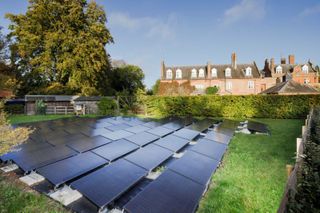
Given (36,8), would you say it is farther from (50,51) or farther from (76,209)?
(76,209)

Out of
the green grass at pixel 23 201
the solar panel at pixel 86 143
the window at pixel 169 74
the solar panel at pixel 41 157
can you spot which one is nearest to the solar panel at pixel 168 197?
the green grass at pixel 23 201

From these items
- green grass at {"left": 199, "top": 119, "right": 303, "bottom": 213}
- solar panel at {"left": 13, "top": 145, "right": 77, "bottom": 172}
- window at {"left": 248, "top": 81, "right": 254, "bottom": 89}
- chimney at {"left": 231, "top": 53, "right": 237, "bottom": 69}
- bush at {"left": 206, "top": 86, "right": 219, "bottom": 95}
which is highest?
chimney at {"left": 231, "top": 53, "right": 237, "bottom": 69}

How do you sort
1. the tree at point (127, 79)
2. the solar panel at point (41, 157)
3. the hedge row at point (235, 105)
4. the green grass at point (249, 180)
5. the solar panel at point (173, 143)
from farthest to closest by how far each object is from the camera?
the tree at point (127, 79)
the hedge row at point (235, 105)
the solar panel at point (173, 143)
the solar panel at point (41, 157)
the green grass at point (249, 180)

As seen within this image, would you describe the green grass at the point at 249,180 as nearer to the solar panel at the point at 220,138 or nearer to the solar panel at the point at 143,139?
the solar panel at the point at 220,138

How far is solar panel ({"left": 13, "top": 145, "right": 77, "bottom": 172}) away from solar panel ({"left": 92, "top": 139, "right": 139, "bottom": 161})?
0.65m

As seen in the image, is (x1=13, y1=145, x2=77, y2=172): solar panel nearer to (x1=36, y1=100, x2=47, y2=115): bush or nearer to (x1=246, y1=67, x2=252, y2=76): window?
(x1=36, y1=100, x2=47, y2=115): bush

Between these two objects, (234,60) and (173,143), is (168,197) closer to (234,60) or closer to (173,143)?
(173,143)

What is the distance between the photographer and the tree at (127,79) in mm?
29422

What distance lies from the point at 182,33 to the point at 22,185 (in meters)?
21.9

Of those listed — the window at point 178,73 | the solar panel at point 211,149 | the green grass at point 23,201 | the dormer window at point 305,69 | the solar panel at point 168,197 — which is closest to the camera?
the solar panel at point 168,197

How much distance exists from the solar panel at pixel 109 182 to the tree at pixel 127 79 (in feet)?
82.3

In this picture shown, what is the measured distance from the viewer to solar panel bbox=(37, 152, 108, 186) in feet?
10.3

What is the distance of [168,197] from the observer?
101 inches

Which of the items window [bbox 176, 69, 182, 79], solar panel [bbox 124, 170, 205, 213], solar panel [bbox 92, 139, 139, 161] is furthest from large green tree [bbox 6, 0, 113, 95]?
solar panel [bbox 124, 170, 205, 213]
